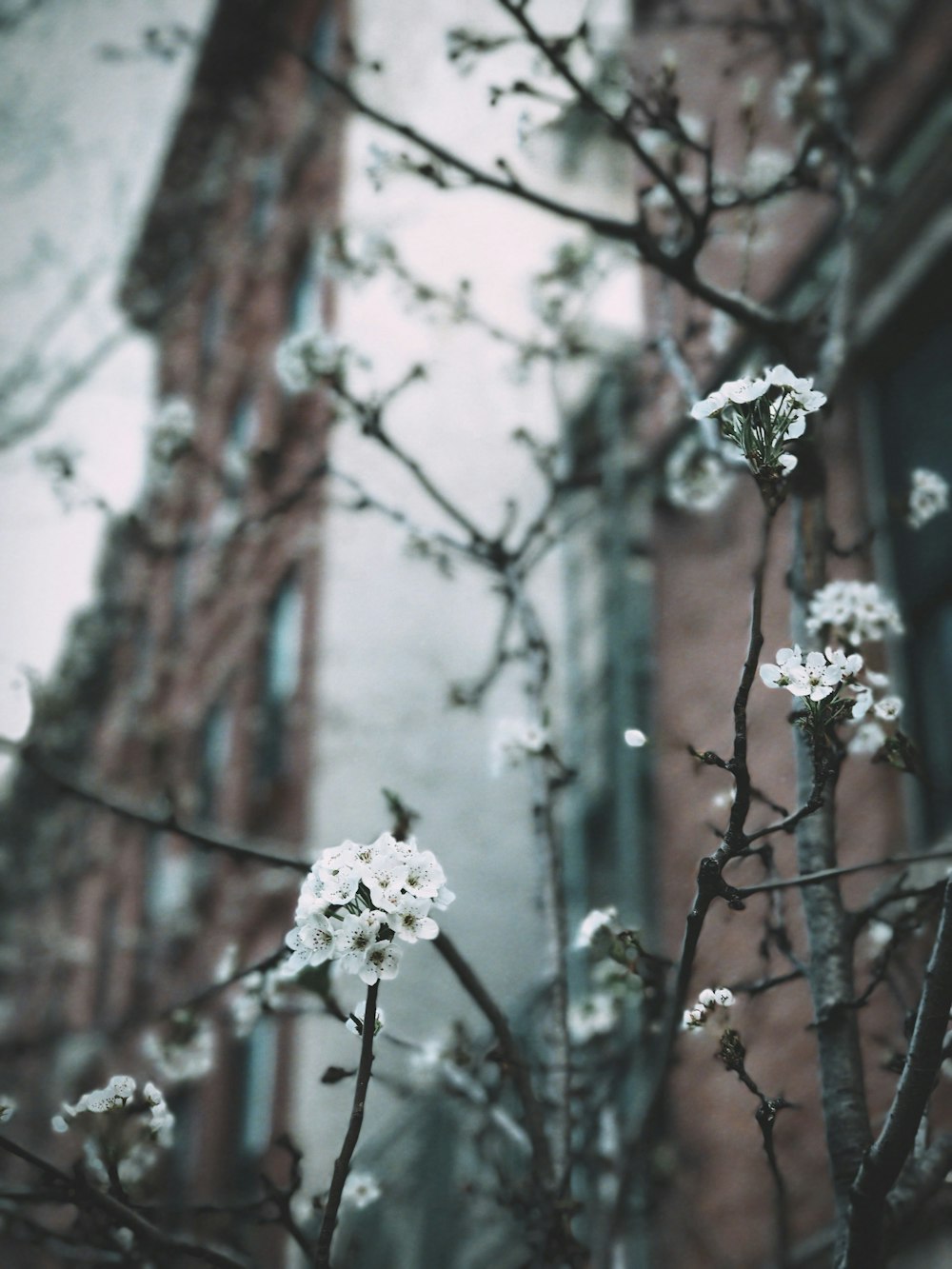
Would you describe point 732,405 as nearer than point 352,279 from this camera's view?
Yes

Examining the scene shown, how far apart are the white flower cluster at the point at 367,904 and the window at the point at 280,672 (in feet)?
27.6

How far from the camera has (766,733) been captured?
4.77 m

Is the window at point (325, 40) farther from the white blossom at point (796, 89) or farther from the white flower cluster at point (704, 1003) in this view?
the white flower cluster at point (704, 1003)

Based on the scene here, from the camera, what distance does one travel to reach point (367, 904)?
1.90 meters

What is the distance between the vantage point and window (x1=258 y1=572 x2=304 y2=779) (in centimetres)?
1065

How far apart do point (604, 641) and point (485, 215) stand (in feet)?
17.1

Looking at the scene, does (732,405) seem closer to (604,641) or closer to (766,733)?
(766,733)

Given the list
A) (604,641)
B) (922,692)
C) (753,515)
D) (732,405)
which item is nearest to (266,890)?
(604,641)

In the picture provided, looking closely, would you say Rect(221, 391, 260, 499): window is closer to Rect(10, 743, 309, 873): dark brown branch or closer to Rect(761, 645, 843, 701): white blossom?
Rect(10, 743, 309, 873): dark brown branch

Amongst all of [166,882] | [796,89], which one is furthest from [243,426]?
[796,89]

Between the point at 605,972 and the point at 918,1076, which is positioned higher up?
the point at 605,972

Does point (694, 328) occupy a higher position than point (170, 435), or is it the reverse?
point (694, 328)

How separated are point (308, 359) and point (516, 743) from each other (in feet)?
4.91

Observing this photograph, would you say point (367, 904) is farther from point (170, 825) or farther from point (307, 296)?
point (307, 296)
